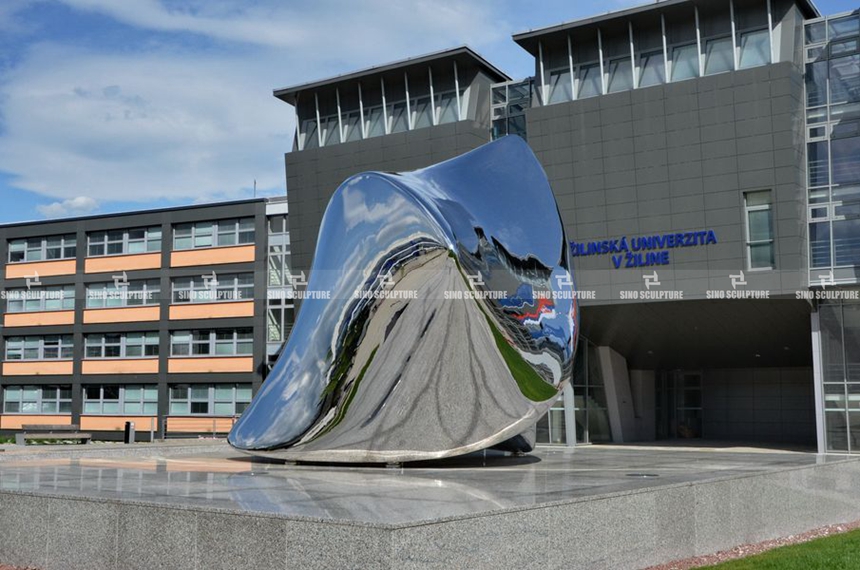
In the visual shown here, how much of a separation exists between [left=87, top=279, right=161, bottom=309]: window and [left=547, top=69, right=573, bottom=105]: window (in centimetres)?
3014

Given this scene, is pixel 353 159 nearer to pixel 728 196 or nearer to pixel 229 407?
pixel 728 196

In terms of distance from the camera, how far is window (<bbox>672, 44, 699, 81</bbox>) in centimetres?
3381

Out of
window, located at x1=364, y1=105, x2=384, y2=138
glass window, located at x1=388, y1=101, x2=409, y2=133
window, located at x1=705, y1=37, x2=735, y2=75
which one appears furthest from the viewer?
window, located at x1=364, y1=105, x2=384, y2=138

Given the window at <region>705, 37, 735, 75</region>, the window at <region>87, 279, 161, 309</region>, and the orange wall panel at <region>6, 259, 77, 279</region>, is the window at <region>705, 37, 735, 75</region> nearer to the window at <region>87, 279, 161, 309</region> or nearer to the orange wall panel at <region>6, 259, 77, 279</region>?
the window at <region>87, 279, 161, 309</region>

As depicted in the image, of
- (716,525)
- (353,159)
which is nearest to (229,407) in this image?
A: (353,159)

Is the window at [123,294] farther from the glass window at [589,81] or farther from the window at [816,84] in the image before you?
the window at [816,84]

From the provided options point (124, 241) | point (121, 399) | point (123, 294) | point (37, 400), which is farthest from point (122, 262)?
point (37, 400)

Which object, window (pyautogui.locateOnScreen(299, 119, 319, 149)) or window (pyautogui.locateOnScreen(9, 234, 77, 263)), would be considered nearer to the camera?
window (pyautogui.locateOnScreen(299, 119, 319, 149))

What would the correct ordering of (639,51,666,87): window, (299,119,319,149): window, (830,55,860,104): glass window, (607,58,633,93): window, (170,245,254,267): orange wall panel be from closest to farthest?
(830,55,860,104): glass window
(639,51,666,87): window
(607,58,633,93): window
(299,119,319,149): window
(170,245,254,267): orange wall panel

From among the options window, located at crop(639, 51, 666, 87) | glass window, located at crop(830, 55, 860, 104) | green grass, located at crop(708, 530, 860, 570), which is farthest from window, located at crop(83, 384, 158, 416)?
green grass, located at crop(708, 530, 860, 570)

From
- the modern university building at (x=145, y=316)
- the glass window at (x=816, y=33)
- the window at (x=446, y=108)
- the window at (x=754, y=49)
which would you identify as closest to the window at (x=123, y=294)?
the modern university building at (x=145, y=316)

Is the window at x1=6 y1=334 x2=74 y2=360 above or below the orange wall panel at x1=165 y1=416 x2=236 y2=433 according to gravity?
above

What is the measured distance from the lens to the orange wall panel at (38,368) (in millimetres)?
59312

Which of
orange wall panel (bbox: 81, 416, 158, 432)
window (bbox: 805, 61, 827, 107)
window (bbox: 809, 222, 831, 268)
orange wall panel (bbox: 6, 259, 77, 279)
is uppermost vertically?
window (bbox: 805, 61, 827, 107)
